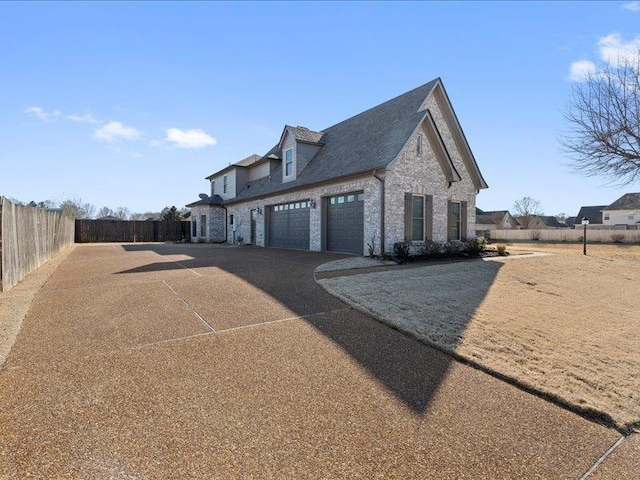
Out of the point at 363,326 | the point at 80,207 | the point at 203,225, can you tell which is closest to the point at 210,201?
the point at 203,225

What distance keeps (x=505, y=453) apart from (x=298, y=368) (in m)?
2.10

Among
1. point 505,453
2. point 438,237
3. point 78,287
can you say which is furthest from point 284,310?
point 438,237

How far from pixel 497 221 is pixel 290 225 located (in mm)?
53613

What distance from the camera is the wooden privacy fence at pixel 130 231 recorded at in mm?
30109

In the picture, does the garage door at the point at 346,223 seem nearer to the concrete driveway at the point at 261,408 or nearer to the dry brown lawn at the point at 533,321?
the dry brown lawn at the point at 533,321

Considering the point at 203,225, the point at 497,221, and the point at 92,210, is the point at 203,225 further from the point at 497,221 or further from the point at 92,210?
the point at 497,221

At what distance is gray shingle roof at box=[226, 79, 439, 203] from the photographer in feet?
45.4

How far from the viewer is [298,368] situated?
3887mm

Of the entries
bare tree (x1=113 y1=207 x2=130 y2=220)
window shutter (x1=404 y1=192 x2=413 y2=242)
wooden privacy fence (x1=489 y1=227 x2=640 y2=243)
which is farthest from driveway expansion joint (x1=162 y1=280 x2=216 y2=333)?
bare tree (x1=113 y1=207 x2=130 y2=220)

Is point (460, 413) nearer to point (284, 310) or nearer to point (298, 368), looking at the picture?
point (298, 368)

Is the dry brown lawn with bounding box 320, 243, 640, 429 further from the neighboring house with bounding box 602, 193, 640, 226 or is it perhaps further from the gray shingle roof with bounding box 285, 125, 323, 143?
the neighboring house with bounding box 602, 193, 640, 226

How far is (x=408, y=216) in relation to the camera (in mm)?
13781

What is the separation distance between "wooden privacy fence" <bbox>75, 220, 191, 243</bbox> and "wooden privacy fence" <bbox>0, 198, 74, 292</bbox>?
19.3 metres

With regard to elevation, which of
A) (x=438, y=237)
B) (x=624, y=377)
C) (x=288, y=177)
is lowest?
(x=624, y=377)
